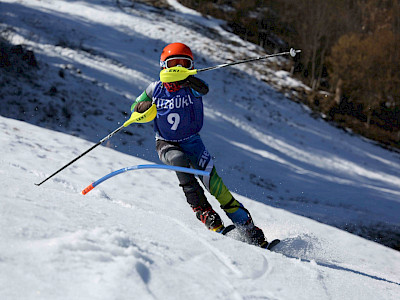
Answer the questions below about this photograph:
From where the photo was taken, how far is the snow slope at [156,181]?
233 centimetres

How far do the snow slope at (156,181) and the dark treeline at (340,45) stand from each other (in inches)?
163

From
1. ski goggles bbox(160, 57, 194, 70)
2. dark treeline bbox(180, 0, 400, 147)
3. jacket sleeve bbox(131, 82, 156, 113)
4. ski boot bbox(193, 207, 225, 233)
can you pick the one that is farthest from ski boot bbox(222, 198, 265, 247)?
dark treeline bbox(180, 0, 400, 147)

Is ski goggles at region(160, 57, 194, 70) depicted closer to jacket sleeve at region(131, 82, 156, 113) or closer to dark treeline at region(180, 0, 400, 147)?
jacket sleeve at region(131, 82, 156, 113)

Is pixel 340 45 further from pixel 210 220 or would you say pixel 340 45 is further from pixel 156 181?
pixel 210 220

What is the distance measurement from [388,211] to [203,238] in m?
10.2

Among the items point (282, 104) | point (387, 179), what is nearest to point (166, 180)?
point (387, 179)

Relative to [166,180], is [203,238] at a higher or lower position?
higher

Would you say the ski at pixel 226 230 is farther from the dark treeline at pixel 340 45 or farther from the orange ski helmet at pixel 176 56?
the dark treeline at pixel 340 45

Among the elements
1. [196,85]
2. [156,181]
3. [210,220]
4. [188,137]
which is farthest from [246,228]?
[156,181]

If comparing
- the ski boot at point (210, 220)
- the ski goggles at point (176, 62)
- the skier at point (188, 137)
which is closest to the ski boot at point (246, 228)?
the skier at point (188, 137)

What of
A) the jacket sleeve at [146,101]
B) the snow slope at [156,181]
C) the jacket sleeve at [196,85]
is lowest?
the snow slope at [156,181]

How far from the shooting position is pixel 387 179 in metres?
18.7

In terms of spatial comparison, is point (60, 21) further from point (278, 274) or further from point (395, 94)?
point (395, 94)

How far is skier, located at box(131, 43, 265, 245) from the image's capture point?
14.8ft
